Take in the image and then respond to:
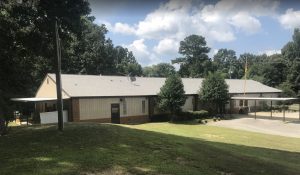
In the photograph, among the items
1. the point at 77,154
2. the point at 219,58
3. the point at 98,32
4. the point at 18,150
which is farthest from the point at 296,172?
the point at 219,58

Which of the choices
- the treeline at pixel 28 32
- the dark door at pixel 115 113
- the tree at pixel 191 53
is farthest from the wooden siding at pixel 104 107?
the tree at pixel 191 53

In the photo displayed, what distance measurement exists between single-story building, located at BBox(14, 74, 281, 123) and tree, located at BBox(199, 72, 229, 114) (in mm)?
1506

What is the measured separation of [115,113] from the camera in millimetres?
34531

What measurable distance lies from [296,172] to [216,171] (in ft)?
12.1

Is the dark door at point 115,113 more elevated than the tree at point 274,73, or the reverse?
the tree at point 274,73

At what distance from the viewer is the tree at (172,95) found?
1436 inches

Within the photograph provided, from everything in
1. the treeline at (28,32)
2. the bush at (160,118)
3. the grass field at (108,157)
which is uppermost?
the treeline at (28,32)

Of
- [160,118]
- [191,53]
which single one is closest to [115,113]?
[160,118]

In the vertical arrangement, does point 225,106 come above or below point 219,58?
below

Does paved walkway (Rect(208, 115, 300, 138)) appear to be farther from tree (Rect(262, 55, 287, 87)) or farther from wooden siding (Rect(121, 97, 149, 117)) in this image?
tree (Rect(262, 55, 287, 87))

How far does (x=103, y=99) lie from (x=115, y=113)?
209 cm

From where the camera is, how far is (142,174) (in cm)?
894

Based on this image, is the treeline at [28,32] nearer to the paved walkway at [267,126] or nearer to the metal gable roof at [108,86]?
the metal gable roof at [108,86]

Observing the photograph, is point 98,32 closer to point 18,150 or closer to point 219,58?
→ point 18,150
